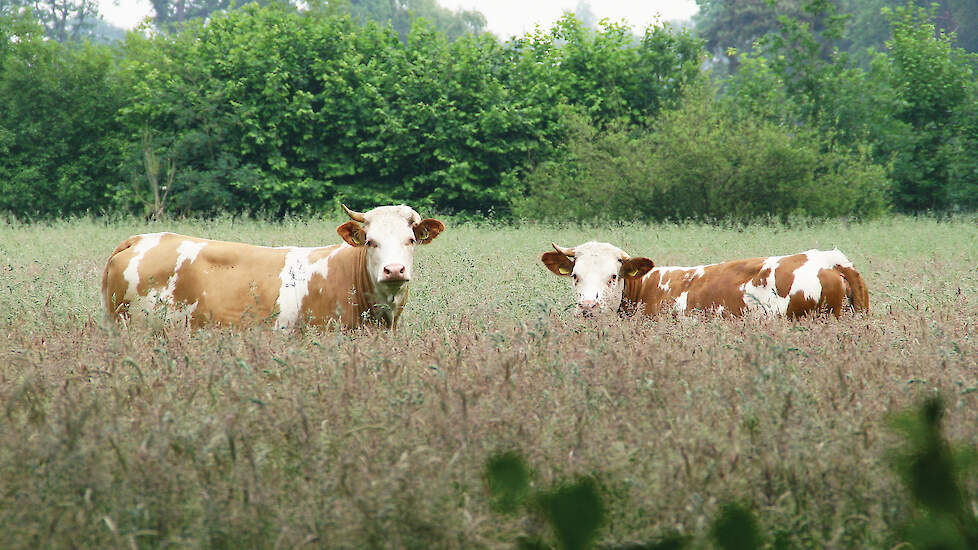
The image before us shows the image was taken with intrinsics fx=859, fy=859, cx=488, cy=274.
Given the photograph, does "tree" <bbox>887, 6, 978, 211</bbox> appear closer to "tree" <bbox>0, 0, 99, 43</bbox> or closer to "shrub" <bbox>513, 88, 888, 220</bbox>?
"shrub" <bbox>513, 88, 888, 220</bbox>

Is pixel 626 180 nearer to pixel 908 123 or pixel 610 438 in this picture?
pixel 908 123

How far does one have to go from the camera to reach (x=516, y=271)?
10109mm

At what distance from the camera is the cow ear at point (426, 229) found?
6262 mm

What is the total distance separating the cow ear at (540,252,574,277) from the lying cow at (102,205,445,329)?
1.34 m

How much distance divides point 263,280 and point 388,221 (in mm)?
1002

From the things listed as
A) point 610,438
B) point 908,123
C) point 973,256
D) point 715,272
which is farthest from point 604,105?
point 610,438

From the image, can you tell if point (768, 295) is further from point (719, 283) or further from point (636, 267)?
point (636, 267)

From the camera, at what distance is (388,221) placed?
5.90m

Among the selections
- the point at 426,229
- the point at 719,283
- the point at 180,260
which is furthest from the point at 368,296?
the point at 719,283

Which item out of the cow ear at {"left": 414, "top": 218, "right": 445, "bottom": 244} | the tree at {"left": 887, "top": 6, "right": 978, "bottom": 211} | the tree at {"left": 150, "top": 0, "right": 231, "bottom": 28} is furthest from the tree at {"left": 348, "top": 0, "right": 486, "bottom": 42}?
the cow ear at {"left": 414, "top": 218, "right": 445, "bottom": 244}

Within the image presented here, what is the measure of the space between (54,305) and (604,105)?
2043 cm

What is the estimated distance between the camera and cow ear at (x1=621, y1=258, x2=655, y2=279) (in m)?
7.04

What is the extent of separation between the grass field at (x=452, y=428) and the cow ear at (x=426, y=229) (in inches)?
41.7

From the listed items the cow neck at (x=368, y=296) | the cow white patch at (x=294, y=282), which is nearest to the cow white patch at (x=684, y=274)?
the cow neck at (x=368, y=296)
